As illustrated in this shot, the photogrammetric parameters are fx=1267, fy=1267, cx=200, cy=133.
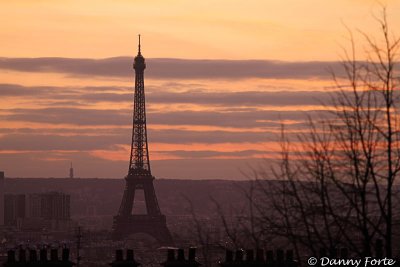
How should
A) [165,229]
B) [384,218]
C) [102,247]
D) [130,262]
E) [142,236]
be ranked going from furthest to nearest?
[142,236] → [165,229] → [102,247] → [130,262] → [384,218]

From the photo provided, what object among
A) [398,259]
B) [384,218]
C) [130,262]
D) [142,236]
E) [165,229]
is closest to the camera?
[384,218]

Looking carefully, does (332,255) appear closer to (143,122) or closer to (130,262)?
(130,262)

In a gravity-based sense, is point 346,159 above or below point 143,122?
below

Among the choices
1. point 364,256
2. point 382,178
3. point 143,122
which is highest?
point 143,122

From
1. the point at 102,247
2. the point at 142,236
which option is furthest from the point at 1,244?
the point at 142,236

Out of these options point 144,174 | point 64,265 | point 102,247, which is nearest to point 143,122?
point 144,174

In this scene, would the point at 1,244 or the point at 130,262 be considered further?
the point at 1,244
